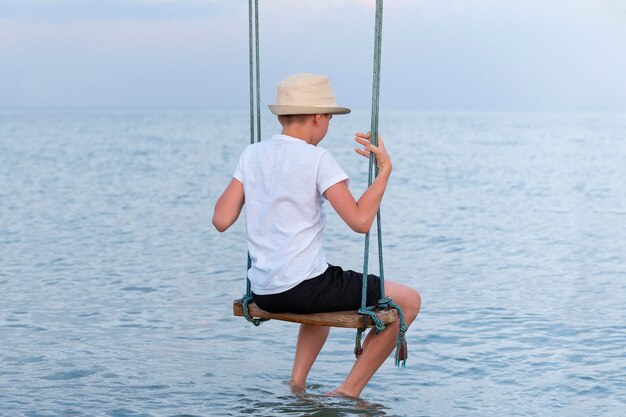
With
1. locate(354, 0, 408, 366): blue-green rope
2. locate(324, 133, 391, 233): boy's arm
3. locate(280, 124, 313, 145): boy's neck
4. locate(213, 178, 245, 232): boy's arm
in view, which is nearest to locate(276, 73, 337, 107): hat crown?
locate(280, 124, 313, 145): boy's neck

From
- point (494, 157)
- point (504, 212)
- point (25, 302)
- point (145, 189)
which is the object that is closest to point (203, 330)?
point (25, 302)

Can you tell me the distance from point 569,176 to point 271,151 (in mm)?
28014

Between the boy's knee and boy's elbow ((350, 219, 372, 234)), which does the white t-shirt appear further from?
the boy's knee

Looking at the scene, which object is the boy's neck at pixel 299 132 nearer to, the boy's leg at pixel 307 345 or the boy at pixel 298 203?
the boy at pixel 298 203

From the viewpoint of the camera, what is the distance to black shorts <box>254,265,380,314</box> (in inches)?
194

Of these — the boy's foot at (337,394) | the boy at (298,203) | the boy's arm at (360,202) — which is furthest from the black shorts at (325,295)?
the boy's foot at (337,394)

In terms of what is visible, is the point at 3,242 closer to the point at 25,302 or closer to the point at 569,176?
the point at 25,302

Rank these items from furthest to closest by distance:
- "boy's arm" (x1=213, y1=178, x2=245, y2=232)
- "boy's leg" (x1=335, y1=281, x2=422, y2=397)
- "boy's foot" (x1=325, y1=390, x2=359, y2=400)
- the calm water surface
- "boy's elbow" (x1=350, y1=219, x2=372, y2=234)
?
the calm water surface
"boy's foot" (x1=325, y1=390, x2=359, y2=400)
"boy's leg" (x1=335, y1=281, x2=422, y2=397)
"boy's arm" (x1=213, y1=178, x2=245, y2=232)
"boy's elbow" (x1=350, y1=219, x2=372, y2=234)

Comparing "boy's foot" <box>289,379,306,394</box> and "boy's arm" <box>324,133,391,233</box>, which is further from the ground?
"boy's arm" <box>324,133,391,233</box>

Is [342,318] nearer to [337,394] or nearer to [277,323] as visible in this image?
[337,394]

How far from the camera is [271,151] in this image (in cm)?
490

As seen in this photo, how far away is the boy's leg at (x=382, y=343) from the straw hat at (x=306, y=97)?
0.94m

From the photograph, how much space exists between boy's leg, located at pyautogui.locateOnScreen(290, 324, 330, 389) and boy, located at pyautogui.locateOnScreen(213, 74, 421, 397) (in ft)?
2.00

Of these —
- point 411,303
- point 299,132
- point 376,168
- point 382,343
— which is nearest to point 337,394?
point 382,343
